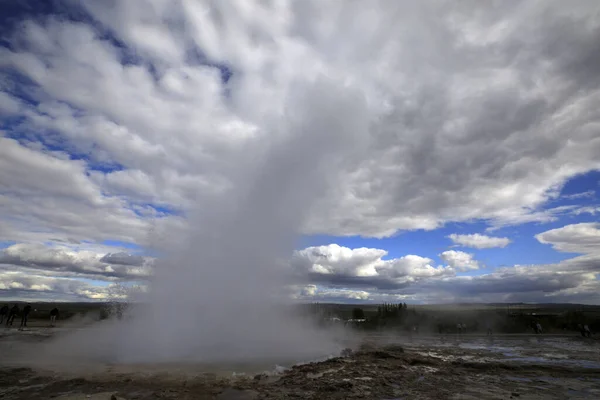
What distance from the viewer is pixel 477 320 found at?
136 feet

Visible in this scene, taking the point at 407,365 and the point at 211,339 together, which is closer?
the point at 407,365

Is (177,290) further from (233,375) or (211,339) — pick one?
(233,375)

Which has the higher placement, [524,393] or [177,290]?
[177,290]

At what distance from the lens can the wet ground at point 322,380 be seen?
29.6 ft

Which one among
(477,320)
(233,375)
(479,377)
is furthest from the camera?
(477,320)

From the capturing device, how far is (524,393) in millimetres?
9797

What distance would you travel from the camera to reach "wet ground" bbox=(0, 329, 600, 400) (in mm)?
9023

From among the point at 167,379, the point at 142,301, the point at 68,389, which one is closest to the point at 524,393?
the point at 167,379

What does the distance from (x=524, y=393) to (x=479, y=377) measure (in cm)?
234

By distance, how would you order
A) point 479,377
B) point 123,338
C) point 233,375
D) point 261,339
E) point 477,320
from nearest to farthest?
point 233,375
point 479,377
point 123,338
point 261,339
point 477,320

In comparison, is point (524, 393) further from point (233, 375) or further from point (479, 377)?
point (233, 375)

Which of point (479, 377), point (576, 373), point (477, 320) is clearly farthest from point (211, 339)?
point (477, 320)

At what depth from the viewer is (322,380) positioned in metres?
10.3

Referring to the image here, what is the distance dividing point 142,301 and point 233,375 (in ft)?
36.0
